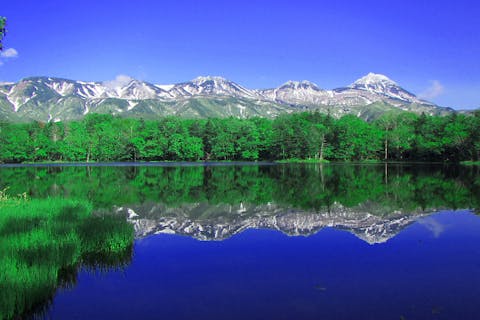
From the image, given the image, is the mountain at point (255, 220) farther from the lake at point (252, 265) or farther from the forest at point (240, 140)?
the forest at point (240, 140)

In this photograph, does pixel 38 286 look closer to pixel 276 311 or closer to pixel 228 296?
pixel 228 296

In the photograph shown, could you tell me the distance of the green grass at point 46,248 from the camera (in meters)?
9.51

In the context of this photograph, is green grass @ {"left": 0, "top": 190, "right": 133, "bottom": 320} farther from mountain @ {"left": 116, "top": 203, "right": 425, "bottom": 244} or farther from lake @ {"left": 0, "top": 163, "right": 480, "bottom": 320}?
mountain @ {"left": 116, "top": 203, "right": 425, "bottom": 244}

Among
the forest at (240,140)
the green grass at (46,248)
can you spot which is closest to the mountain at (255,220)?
the green grass at (46,248)

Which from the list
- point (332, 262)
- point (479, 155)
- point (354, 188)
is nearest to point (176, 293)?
point (332, 262)

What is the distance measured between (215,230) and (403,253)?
9.35 meters

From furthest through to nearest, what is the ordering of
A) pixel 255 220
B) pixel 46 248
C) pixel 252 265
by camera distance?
pixel 255 220 → pixel 252 265 → pixel 46 248

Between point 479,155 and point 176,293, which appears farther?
point 479,155

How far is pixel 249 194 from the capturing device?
35750mm

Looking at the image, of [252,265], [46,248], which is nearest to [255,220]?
[252,265]

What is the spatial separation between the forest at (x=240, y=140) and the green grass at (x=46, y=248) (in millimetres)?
98916

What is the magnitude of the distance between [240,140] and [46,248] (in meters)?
113

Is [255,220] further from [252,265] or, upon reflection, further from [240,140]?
[240,140]

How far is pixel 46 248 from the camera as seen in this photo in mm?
12508
